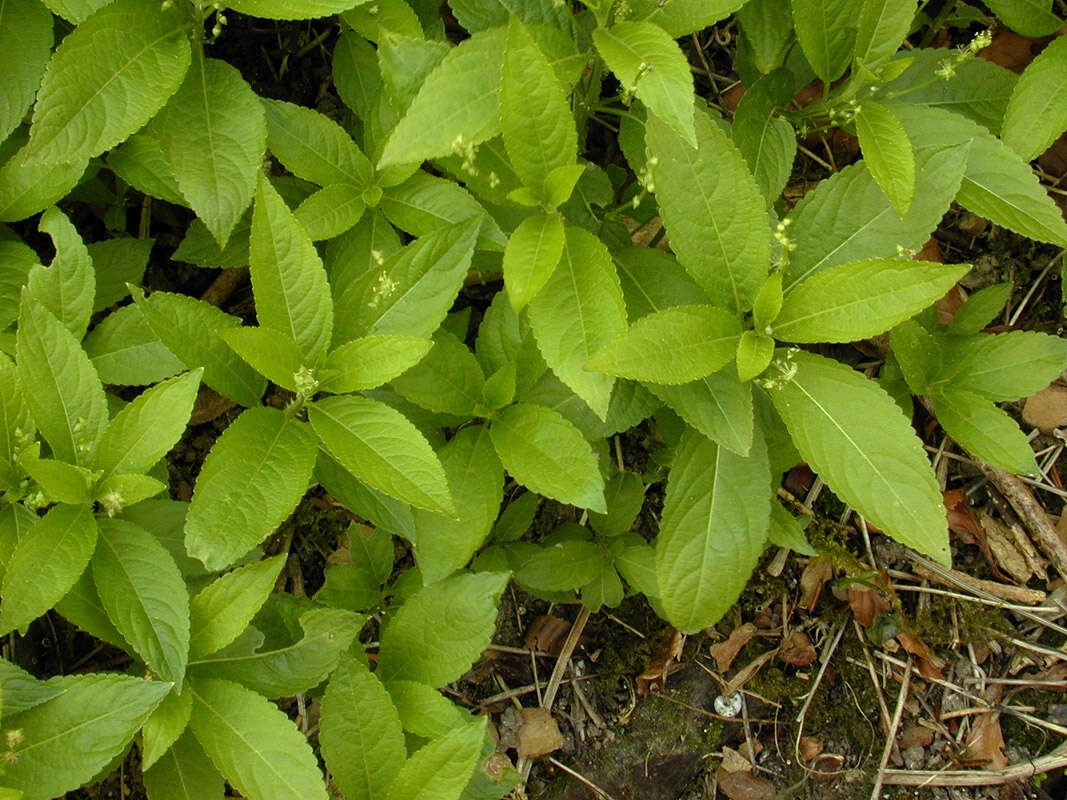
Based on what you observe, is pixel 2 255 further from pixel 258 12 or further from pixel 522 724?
pixel 522 724

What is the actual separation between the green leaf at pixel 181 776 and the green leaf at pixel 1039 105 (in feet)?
11.9

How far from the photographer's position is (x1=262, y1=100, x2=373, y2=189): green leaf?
3.23 m

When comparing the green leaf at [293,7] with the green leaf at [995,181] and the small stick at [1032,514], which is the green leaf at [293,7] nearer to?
the green leaf at [995,181]

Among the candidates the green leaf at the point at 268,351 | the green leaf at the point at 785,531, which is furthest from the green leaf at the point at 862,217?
the green leaf at the point at 268,351

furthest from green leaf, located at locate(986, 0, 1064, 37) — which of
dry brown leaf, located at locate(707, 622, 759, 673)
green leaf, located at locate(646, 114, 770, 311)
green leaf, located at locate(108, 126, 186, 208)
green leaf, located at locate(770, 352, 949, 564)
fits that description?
green leaf, located at locate(108, 126, 186, 208)

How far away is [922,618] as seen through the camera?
4203 mm

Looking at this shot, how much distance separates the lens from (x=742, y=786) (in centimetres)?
395

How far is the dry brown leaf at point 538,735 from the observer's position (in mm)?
3850

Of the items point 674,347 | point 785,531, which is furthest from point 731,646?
point 674,347

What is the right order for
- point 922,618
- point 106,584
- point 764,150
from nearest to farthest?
1. point 106,584
2. point 764,150
3. point 922,618

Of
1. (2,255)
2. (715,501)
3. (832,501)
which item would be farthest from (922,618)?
(2,255)

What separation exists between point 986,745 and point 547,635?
6.90 feet

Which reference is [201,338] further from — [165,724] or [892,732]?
[892,732]

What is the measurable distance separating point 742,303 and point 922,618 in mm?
2219
